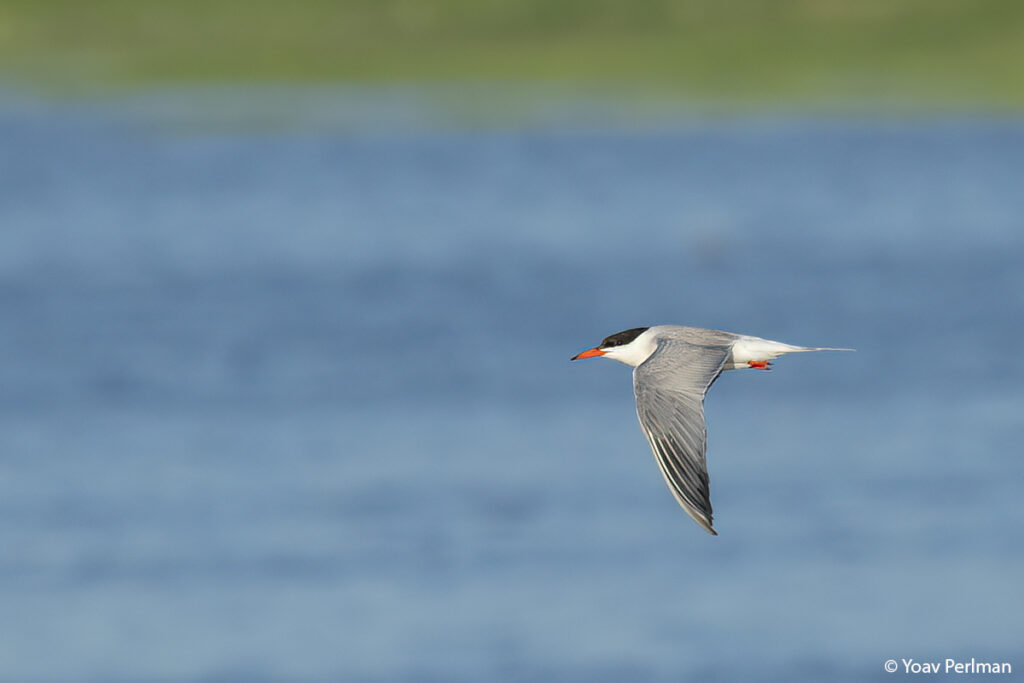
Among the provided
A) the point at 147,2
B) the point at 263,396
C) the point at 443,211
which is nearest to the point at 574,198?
the point at 443,211

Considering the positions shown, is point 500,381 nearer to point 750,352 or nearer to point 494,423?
point 494,423

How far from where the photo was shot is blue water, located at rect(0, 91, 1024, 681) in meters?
14.0

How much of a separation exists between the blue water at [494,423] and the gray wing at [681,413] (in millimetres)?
6311

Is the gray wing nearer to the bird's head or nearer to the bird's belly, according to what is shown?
the bird's belly

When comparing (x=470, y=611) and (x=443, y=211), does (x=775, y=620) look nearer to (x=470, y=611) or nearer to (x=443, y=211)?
(x=470, y=611)

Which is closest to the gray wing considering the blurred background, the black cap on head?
the black cap on head

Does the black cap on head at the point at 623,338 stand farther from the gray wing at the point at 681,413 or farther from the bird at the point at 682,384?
the gray wing at the point at 681,413

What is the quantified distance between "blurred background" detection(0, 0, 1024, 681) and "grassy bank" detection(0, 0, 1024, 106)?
0.47 meters

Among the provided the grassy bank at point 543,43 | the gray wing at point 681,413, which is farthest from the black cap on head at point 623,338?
the grassy bank at point 543,43

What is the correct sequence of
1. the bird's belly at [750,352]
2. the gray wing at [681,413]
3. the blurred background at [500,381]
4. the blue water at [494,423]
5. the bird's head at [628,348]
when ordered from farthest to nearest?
1. the blurred background at [500,381]
2. the blue water at [494,423]
3. the bird's head at [628,348]
4. the bird's belly at [750,352]
5. the gray wing at [681,413]

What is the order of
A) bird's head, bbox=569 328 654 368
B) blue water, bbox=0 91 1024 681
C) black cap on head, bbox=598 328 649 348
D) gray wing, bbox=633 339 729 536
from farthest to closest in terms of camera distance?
blue water, bbox=0 91 1024 681 < black cap on head, bbox=598 328 649 348 < bird's head, bbox=569 328 654 368 < gray wing, bbox=633 339 729 536

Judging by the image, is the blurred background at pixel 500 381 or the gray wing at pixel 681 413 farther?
the blurred background at pixel 500 381

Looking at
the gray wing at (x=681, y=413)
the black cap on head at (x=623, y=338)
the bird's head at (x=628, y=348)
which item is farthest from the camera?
the black cap on head at (x=623, y=338)

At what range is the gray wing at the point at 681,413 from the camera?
20.8 feet
